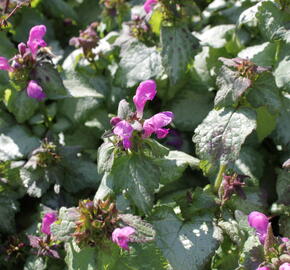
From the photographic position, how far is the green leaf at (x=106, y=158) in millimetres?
1584

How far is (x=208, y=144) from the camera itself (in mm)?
1753

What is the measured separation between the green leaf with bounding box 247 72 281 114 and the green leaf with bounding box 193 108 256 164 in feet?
0.16

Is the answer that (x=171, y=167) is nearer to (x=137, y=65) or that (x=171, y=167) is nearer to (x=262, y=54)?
(x=137, y=65)

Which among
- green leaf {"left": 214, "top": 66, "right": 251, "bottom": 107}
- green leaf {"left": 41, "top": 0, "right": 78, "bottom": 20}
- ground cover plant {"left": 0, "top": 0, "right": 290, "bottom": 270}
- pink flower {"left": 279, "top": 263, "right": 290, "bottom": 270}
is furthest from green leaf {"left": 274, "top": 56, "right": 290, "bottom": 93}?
green leaf {"left": 41, "top": 0, "right": 78, "bottom": 20}

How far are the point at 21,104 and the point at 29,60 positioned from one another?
8.4 inches

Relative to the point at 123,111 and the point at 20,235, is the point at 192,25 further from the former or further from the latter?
the point at 20,235

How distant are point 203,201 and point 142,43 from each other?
34.9 inches

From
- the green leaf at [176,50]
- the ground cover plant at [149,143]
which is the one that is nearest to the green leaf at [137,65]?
the ground cover plant at [149,143]

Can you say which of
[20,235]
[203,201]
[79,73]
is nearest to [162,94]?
[79,73]

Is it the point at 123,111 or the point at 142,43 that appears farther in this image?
the point at 142,43

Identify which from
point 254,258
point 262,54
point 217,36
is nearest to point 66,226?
point 254,258

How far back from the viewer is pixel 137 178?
1608 millimetres

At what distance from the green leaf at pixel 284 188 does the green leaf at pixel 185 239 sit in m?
0.28

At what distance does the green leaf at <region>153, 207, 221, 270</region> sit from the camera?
1.67 meters
